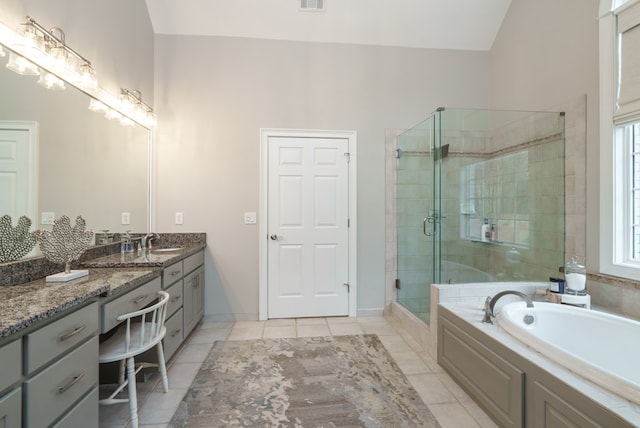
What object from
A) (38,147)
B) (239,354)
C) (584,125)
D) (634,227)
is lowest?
(239,354)

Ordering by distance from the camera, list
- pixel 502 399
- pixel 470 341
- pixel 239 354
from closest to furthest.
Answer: pixel 502 399
pixel 470 341
pixel 239 354

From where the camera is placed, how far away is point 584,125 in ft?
7.37

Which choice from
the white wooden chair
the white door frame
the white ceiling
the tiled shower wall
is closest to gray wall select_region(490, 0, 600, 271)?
the tiled shower wall

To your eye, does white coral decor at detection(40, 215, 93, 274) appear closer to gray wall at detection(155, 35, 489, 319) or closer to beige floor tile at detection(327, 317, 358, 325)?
gray wall at detection(155, 35, 489, 319)

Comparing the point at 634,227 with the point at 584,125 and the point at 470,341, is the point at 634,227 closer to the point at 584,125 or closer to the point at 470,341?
the point at 584,125

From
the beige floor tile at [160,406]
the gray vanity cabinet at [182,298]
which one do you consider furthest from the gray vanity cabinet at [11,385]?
the gray vanity cabinet at [182,298]

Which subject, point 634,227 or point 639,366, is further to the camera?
point 634,227

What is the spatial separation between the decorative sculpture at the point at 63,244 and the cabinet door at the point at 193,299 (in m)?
0.98

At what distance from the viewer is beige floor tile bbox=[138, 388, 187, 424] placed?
63.9 inches

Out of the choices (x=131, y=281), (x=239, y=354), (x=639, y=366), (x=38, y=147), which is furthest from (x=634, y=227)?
(x=38, y=147)

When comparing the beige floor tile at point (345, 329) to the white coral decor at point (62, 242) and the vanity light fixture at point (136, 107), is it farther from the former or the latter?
the vanity light fixture at point (136, 107)

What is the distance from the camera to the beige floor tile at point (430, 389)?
5.87 feet

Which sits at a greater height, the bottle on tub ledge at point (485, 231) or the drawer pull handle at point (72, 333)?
the bottle on tub ledge at point (485, 231)

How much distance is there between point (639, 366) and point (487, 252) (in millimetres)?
1370
